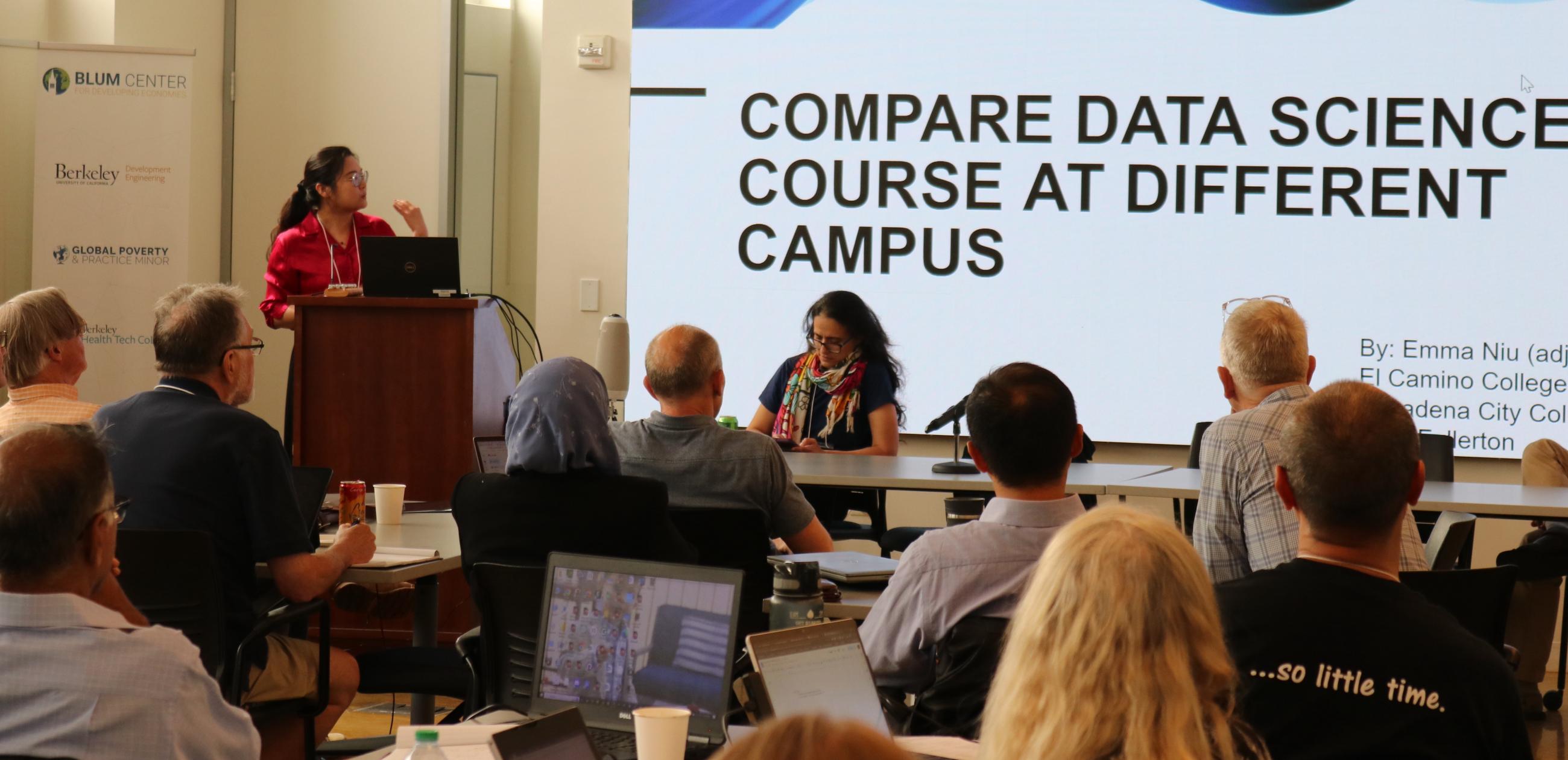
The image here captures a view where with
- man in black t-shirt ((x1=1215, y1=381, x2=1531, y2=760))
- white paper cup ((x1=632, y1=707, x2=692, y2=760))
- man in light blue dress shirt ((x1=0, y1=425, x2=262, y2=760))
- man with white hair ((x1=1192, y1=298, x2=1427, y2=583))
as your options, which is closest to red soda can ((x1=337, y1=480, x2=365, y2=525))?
man in light blue dress shirt ((x1=0, y1=425, x2=262, y2=760))

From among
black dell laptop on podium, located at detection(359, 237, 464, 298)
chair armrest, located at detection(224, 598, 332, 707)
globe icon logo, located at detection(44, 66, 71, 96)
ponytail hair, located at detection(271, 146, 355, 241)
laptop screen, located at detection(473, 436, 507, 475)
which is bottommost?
chair armrest, located at detection(224, 598, 332, 707)

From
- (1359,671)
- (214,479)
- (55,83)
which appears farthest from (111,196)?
(1359,671)

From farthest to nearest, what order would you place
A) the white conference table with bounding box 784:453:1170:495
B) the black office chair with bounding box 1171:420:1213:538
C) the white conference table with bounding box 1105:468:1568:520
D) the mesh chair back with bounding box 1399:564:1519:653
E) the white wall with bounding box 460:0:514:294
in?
the white wall with bounding box 460:0:514:294
the black office chair with bounding box 1171:420:1213:538
the white conference table with bounding box 784:453:1170:495
the white conference table with bounding box 1105:468:1568:520
the mesh chair back with bounding box 1399:564:1519:653

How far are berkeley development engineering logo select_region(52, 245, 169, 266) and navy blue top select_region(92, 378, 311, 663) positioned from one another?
3973mm

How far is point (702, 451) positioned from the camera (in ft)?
11.2

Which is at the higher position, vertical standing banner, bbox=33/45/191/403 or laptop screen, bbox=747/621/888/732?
vertical standing banner, bbox=33/45/191/403

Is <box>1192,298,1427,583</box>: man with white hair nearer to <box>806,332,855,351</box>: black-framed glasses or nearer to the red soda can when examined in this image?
the red soda can

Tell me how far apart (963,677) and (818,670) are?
42 cm

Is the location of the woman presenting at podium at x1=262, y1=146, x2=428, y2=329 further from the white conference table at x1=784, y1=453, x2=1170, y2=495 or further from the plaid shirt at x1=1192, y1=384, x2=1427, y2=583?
the plaid shirt at x1=1192, y1=384, x2=1427, y2=583

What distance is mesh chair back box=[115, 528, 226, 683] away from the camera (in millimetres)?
2799

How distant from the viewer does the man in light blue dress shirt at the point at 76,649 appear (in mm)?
1757

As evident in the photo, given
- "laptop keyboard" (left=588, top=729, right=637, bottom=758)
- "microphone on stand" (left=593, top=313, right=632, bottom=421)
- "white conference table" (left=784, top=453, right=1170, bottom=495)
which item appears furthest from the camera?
"microphone on stand" (left=593, top=313, right=632, bottom=421)

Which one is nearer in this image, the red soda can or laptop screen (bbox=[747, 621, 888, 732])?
laptop screen (bbox=[747, 621, 888, 732])

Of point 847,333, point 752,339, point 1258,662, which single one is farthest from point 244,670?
point 752,339
